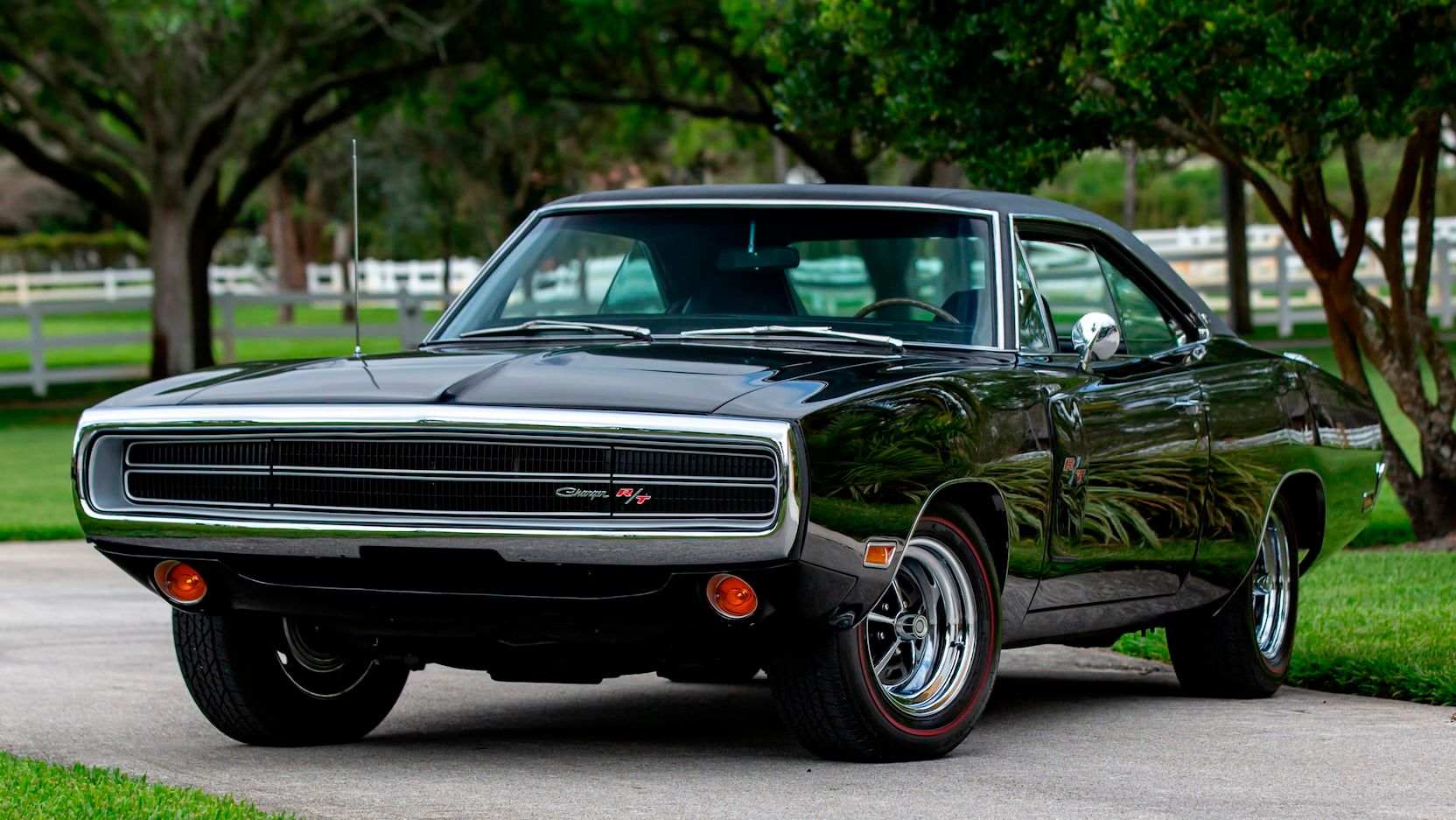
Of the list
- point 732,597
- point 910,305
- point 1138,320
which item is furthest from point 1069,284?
point 732,597

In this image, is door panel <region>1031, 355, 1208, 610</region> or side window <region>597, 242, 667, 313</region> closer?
Answer: door panel <region>1031, 355, 1208, 610</region>

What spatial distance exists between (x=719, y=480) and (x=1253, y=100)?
628 centimetres

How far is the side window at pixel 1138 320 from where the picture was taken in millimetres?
7383

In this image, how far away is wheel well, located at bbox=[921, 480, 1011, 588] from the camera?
588cm

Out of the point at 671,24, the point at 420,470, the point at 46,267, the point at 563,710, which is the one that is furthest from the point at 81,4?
the point at 46,267

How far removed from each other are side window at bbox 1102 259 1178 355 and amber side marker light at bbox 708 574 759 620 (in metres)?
2.49

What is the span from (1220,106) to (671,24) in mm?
17554

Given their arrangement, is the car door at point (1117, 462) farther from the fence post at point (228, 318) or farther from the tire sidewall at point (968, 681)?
the fence post at point (228, 318)

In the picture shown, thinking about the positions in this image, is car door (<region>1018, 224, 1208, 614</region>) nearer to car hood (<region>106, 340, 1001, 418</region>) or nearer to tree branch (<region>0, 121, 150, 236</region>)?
car hood (<region>106, 340, 1001, 418</region>)

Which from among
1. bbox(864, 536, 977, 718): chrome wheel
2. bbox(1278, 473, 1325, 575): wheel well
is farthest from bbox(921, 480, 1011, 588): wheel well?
bbox(1278, 473, 1325, 575): wheel well

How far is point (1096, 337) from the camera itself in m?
6.57

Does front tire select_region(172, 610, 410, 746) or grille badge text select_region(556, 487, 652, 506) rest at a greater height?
grille badge text select_region(556, 487, 652, 506)

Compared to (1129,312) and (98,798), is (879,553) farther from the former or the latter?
(1129,312)

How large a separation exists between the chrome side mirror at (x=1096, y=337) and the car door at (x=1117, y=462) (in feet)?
0.25
